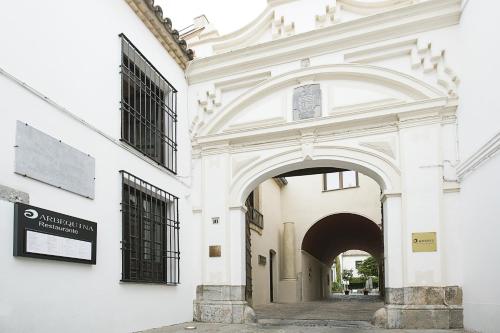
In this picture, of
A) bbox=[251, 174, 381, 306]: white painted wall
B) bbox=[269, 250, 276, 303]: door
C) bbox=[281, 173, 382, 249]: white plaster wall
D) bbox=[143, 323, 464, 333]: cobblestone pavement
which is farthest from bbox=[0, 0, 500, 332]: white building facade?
bbox=[281, 173, 382, 249]: white plaster wall

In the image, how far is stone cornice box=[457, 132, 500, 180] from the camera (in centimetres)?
583

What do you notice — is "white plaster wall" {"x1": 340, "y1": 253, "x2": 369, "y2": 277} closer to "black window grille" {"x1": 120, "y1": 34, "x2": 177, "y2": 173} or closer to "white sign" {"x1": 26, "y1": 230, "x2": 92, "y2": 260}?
"black window grille" {"x1": 120, "y1": 34, "x2": 177, "y2": 173}

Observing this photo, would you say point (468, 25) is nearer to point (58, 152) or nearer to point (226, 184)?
point (226, 184)

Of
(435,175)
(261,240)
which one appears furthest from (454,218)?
(261,240)

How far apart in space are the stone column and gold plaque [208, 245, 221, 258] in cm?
1030

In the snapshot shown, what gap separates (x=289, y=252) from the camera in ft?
61.7

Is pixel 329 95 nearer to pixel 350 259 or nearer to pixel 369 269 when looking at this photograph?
pixel 369 269

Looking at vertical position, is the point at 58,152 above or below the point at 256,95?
below

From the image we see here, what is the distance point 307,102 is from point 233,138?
1.58m

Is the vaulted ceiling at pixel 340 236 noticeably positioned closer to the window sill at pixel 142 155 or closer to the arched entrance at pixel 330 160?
the arched entrance at pixel 330 160

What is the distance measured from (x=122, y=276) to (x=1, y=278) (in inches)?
91.4

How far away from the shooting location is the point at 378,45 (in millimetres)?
8227

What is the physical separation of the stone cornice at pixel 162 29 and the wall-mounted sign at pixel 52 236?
3876mm

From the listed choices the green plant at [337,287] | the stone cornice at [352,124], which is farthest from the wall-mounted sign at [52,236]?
the green plant at [337,287]
